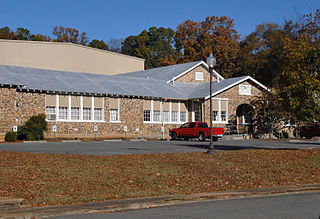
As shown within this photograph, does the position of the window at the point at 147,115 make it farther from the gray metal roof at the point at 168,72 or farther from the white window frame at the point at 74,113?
the gray metal roof at the point at 168,72

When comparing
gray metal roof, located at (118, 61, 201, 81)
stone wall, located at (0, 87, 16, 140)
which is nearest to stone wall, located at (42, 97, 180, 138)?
stone wall, located at (0, 87, 16, 140)

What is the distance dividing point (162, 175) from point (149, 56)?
2902 inches

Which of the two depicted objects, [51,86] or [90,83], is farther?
[90,83]

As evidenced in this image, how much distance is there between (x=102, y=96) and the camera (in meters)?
38.1

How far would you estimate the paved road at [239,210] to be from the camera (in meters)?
9.48

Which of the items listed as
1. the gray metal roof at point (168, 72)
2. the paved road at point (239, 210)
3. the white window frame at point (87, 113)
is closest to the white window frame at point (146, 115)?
the white window frame at point (87, 113)

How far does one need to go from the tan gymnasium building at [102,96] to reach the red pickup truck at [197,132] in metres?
3.48

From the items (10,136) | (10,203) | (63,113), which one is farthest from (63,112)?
(10,203)

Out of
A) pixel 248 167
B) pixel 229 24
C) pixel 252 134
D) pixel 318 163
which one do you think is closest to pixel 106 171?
pixel 248 167

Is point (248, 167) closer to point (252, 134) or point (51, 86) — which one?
point (51, 86)

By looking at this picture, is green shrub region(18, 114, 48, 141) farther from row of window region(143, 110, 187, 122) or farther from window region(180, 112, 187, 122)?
window region(180, 112, 187, 122)

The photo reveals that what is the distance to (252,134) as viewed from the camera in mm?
43375

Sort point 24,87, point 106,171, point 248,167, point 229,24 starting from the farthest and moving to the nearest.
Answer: point 229,24
point 24,87
point 248,167
point 106,171

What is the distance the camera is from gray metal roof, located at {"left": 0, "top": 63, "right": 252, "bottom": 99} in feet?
115
